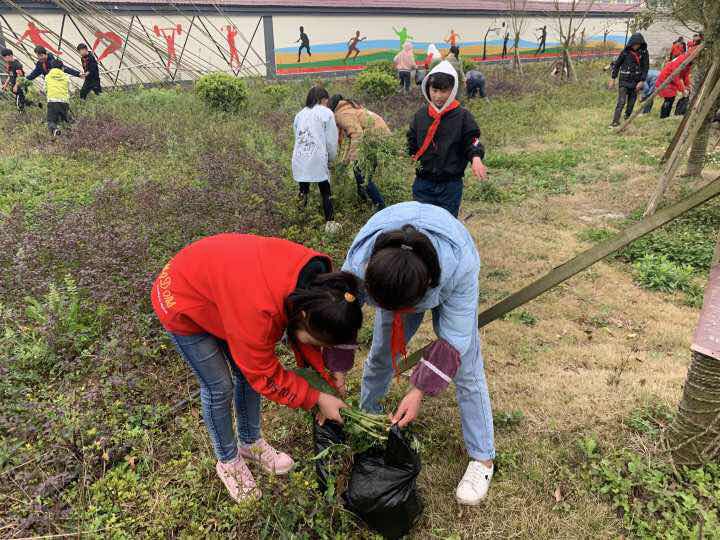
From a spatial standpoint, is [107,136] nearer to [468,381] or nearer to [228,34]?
[468,381]

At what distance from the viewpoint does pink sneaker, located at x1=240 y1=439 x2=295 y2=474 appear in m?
2.28

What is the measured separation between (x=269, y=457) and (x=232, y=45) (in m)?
14.2

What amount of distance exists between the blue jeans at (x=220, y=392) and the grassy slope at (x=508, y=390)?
0.27 metres

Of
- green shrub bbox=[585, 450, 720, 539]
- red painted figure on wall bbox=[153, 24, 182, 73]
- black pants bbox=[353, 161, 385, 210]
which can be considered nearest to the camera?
green shrub bbox=[585, 450, 720, 539]

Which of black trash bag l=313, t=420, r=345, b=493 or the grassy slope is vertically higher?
black trash bag l=313, t=420, r=345, b=493

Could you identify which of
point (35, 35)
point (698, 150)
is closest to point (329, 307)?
point (698, 150)

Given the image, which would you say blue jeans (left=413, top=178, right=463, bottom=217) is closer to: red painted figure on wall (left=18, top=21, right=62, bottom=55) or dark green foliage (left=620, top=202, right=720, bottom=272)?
dark green foliage (left=620, top=202, right=720, bottom=272)

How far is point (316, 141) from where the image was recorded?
4.63 m

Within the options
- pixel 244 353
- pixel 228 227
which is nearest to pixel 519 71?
pixel 228 227

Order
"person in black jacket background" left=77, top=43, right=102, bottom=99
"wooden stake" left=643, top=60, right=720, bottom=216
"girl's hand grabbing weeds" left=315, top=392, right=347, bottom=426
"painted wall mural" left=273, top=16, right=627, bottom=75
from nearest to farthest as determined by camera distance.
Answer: "girl's hand grabbing weeds" left=315, top=392, right=347, bottom=426, "wooden stake" left=643, top=60, right=720, bottom=216, "person in black jacket background" left=77, top=43, right=102, bottom=99, "painted wall mural" left=273, top=16, right=627, bottom=75

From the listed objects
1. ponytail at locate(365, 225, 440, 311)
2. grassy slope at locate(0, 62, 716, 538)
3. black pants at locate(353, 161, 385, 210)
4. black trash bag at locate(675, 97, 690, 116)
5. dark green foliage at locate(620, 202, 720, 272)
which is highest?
ponytail at locate(365, 225, 440, 311)

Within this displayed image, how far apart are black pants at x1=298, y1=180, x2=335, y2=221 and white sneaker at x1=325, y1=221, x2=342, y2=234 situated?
21 centimetres

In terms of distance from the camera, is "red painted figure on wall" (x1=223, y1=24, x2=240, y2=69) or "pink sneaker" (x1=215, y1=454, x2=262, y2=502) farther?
"red painted figure on wall" (x1=223, y1=24, x2=240, y2=69)

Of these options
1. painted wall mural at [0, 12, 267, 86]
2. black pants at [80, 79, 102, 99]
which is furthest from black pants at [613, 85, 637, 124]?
black pants at [80, 79, 102, 99]
